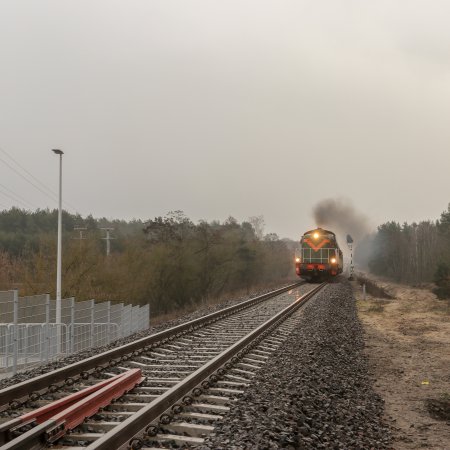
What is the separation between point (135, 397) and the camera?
256 inches

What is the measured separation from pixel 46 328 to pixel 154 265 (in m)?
31.8

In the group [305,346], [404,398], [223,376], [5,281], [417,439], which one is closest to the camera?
[417,439]

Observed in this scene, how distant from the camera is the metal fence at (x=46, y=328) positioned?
36.8ft

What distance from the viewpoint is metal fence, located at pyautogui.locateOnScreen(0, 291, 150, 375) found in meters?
11.2

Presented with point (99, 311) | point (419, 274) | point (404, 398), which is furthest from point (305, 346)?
point (419, 274)

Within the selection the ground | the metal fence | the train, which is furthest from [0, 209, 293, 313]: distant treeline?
the ground

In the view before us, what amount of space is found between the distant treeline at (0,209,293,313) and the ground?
18.9 m

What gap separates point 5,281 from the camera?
31.0 metres

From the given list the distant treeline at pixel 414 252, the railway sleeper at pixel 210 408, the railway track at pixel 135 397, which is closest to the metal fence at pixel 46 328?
the railway track at pixel 135 397

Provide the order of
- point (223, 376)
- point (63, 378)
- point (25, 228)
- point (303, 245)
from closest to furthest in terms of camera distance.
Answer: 1. point (63, 378)
2. point (223, 376)
3. point (303, 245)
4. point (25, 228)

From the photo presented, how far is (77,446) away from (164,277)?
42.0 meters

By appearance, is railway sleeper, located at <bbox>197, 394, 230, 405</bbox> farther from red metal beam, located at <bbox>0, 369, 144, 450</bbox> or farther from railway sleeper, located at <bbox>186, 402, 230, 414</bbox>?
red metal beam, located at <bbox>0, 369, 144, 450</bbox>

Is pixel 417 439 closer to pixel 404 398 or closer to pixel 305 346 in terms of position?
pixel 404 398

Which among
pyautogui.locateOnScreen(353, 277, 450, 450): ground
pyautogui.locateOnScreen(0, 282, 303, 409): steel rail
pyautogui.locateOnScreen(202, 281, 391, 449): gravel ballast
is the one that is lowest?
pyautogui.locateOnScreen(353, 277, 450, 450): ground
